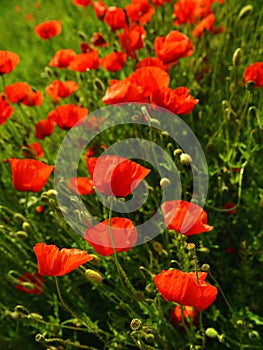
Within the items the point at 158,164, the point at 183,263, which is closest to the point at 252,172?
the point at 158,164

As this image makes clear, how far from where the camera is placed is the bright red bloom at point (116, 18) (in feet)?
7.55

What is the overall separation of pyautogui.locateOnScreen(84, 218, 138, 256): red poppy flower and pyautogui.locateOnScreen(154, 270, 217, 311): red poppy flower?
197 mm

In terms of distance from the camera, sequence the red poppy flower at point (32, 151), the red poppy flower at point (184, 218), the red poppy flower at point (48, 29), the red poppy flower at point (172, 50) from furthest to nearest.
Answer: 1. the red poppy flower at point (48, 29)
2. the red poppy flower at point (32, 151)
3. the red poppy flower at point (172, 50)
4. the red poppy flower at point (184, 218)

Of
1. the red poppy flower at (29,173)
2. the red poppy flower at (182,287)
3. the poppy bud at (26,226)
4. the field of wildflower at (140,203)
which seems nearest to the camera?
the red poppy flower at (182,287)

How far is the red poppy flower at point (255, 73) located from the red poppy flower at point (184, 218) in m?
0.71

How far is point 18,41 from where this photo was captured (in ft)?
16.8

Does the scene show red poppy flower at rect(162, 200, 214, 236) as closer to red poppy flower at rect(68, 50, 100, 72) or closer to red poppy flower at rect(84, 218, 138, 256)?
red poppy flower at rect(84, 218, 138, 256)

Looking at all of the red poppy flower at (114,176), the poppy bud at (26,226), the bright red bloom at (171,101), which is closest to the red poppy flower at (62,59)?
the bright red bloom at (171,101)

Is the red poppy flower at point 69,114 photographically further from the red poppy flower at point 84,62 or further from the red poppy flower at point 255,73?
the red poppy flower at point 255,73

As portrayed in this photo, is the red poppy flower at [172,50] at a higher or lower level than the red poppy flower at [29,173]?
higher

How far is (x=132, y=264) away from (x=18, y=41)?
3.76 metres

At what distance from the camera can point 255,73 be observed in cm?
184

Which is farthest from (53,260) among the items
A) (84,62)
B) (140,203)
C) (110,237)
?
(84,62)

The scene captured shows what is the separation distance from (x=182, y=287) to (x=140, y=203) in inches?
33.0
